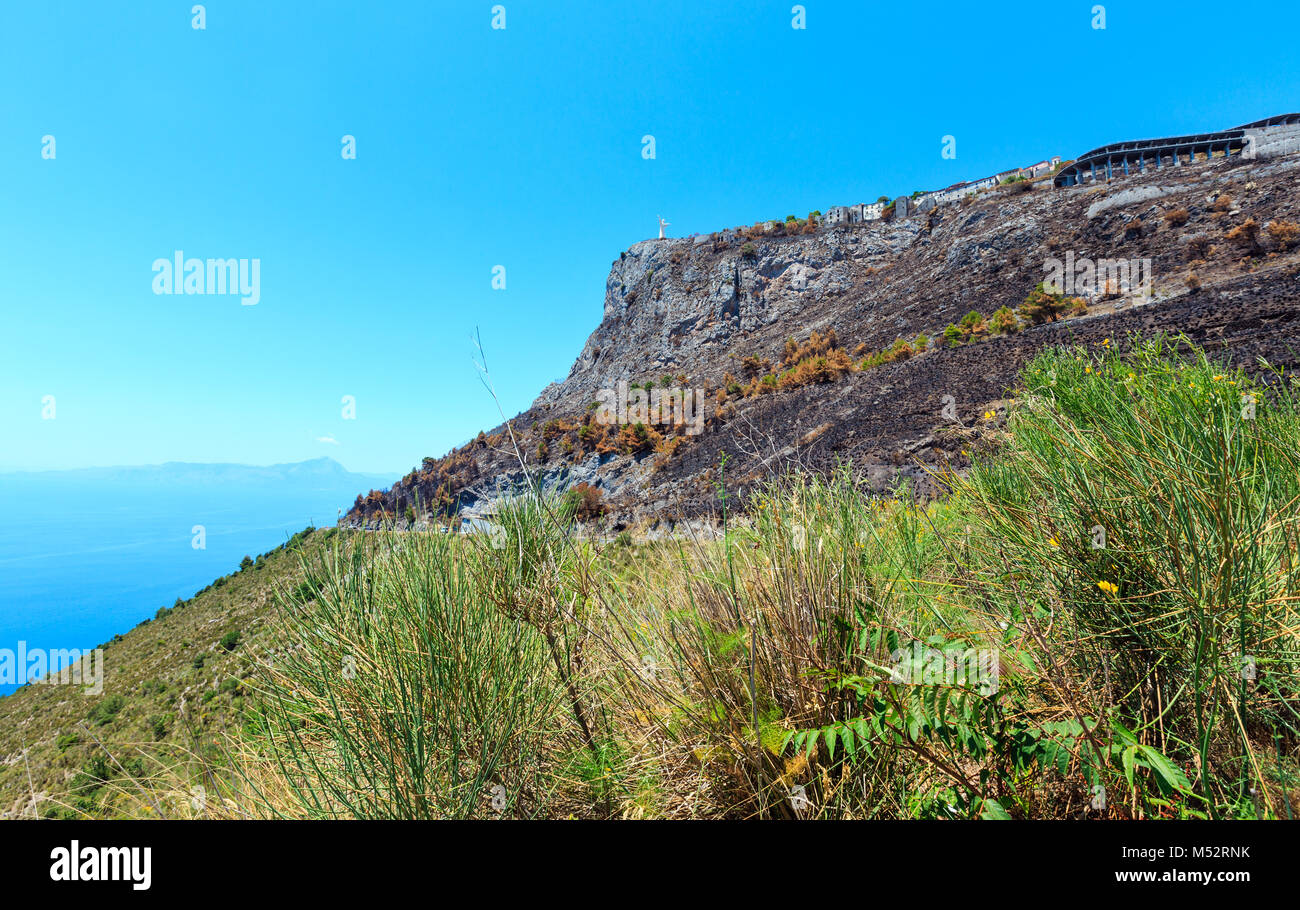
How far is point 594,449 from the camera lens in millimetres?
21969

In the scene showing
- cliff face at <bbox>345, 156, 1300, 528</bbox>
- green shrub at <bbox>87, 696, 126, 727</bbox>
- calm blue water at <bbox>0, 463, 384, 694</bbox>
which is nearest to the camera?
cliff face at <bbox>345, 156, 1300, 528</bbox>

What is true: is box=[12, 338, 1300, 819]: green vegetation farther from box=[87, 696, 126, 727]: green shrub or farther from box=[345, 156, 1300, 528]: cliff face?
box=[87, 696, 126, 727]: green shrub

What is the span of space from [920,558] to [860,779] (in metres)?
1.24

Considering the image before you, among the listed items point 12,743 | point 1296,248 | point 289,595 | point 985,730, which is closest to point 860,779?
point 985,730

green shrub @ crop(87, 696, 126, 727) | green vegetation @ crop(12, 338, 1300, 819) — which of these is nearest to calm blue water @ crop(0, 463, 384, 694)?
green shrub @ crop(87, 696, 126, 727)

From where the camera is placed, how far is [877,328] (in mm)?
20906

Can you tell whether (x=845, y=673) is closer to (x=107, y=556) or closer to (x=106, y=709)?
(x=106, y=709)

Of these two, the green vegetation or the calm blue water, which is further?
the calm blue water

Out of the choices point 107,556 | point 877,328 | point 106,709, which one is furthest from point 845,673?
point 107,556

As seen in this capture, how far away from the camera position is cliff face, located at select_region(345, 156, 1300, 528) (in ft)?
32.1

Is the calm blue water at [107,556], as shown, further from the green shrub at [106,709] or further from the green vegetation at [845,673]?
the green vegetation at [845,673]

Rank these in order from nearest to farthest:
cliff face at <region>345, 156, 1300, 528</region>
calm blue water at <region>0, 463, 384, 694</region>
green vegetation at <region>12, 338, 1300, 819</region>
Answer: green vegetation at <region>12, 338, 1300, 819</region> < cliff face at <region>345, 156, 1300, 528</region> < calm blue water at <region>0, 463, 384, 694</region>
